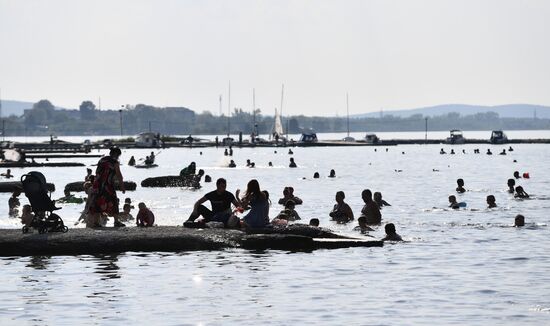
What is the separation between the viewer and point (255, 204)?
30.9 meters

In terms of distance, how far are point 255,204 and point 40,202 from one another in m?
5.70

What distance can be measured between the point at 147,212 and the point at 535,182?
57.4 m

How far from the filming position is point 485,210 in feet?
164

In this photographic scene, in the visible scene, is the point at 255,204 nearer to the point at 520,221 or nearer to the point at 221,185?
the point at 221,185

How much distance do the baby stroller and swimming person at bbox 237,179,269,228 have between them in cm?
498

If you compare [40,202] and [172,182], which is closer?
[40,202]

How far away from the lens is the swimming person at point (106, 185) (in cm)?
3050

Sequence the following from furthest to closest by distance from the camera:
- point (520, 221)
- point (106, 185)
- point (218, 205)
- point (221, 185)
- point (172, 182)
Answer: point (172, 182), point (520, 221), point (218, 205), point (106, 185), point (221, 185)

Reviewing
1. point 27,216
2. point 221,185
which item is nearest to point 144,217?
point 27,216

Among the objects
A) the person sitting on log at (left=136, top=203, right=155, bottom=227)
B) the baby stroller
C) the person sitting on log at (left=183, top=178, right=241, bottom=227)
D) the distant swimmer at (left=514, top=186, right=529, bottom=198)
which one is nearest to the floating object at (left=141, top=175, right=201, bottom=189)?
the distant swimmer at (left=514, top=186, right=529, bottom=198)

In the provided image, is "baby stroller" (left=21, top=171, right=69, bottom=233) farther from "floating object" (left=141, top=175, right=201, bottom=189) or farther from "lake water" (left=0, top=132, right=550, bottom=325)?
"floating object" (left=141, top=175, right=201, bottom=189)

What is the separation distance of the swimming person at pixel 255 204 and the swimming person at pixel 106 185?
3.37 metres

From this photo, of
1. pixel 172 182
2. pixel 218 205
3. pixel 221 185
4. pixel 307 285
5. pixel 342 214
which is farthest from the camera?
pixel 172 182

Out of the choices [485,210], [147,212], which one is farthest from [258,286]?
[485,210]
